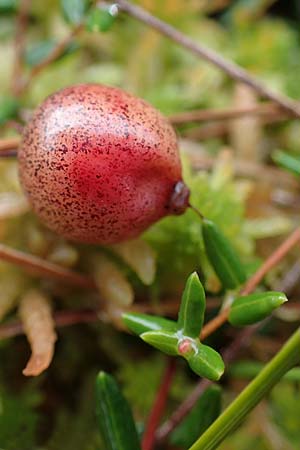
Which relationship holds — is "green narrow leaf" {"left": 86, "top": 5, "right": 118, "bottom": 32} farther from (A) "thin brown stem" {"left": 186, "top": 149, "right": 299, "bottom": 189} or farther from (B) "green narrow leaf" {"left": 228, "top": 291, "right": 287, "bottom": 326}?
(B) "green narrow leaf" {"left": 228, "top": 291, "right": 287, "bottom": 326}

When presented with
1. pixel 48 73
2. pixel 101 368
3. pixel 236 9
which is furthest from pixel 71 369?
pixel 236 9

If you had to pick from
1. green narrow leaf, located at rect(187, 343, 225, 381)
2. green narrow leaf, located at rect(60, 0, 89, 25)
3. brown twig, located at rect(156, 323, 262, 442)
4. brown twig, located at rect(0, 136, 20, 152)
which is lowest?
brown twig, located at rect(156, 323, 262, 442)

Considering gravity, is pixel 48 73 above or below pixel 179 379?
above

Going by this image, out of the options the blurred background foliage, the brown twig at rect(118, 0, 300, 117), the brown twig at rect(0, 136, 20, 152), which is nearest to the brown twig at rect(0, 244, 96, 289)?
the blurred background foliage

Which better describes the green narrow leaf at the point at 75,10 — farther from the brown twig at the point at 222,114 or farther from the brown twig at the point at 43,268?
the brown twig at the point at 43,268

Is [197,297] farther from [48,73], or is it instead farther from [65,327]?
[48,73]
